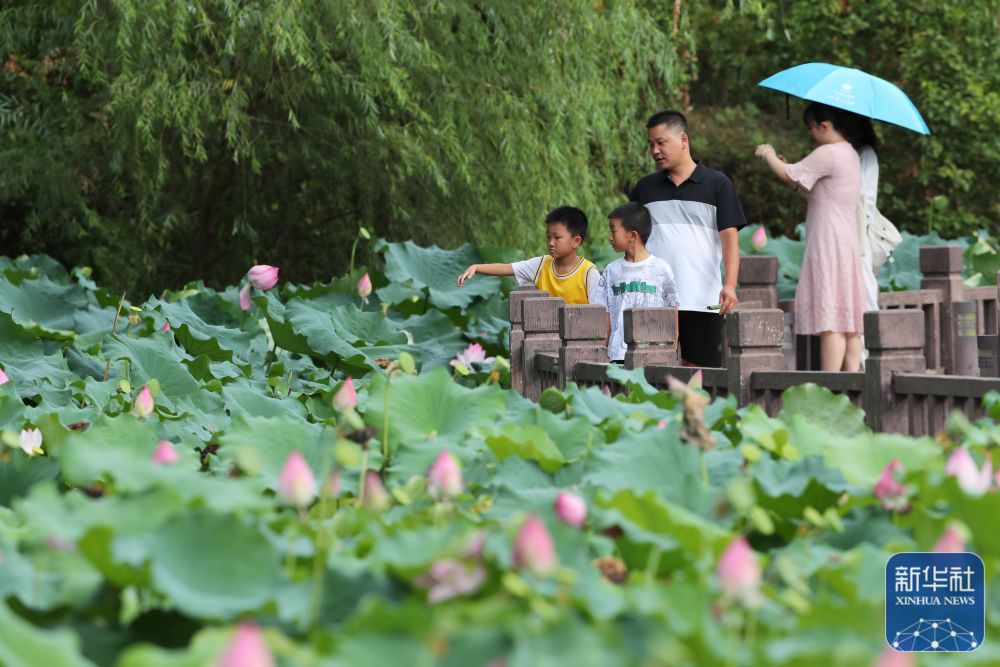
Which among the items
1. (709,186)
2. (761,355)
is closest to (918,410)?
(761,355)

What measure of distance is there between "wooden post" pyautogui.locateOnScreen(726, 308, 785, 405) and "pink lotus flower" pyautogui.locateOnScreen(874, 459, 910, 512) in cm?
261

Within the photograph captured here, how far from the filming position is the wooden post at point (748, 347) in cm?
454

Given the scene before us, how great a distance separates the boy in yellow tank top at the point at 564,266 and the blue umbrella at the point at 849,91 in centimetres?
106

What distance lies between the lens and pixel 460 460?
92.6 inches

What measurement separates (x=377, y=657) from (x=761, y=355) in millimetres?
3395

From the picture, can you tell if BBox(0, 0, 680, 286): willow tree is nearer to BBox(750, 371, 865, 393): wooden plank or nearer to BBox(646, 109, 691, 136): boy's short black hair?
BBox(646, 109, 691, 136): boy's short black hair

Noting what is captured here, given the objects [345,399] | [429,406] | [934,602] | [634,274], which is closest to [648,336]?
[634,274]

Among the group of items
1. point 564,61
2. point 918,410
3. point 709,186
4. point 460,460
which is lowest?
point 918,410

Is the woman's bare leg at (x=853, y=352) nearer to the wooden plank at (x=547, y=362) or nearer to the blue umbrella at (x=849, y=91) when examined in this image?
the blue umbrella at (x=849, y=91)

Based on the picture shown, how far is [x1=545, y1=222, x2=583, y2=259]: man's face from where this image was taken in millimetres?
5969

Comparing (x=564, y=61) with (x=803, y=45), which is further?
(x=803, y=45)

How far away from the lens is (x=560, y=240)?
19.8ft

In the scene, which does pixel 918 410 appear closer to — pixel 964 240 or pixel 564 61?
pixel 564 61

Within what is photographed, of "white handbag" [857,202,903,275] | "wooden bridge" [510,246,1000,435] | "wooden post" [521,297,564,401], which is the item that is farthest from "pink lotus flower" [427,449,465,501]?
"white handbag" [857,202,903,275]
